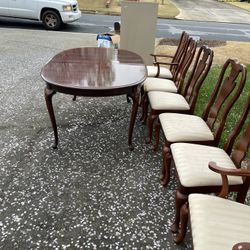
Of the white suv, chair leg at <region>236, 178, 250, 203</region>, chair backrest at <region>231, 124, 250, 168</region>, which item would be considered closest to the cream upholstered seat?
chair leg at <region>236, 178, 250, 203</region>

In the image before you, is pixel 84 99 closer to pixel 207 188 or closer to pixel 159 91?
pixel 159 91

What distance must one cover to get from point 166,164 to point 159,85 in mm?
1361

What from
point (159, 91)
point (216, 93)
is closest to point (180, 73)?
point (159, 91)

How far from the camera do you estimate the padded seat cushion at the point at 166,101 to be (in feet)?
10.1

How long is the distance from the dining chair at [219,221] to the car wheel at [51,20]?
8592 millimetres

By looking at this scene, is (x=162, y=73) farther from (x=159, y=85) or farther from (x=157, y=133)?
(x=157, y=133)

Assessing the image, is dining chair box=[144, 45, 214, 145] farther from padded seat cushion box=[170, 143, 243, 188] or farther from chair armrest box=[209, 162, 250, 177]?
chair armrest box=[209, 162, 250, 177]

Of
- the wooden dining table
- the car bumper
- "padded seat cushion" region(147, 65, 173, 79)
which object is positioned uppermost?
the wooden dining table

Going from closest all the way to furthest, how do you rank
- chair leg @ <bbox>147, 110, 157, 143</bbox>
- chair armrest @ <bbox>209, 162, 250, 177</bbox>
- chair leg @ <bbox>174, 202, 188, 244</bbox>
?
1. chair armrest @ <bbox>209, 162, 250, 177</bbox>
2. chair leg @ <bbox>174, 202, 188, 244</bbox>
3. chair leg @ <bbox>147, 110, 157, 143</bbox>

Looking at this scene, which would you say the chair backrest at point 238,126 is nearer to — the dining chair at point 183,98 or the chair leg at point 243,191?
the chair leg at point 243,191

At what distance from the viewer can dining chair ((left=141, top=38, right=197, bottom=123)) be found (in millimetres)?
3588

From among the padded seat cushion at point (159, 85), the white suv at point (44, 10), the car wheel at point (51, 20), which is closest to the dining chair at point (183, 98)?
the padded seat cushion at point (159, 85)

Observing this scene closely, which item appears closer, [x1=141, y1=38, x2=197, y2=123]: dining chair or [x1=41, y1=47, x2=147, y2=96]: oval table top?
[x1=41, y1=47, x2=147, y2=96]: oval table top

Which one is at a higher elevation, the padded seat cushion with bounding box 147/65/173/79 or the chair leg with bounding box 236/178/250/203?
the padded seat cushion with bounding box 147/65/173/79
